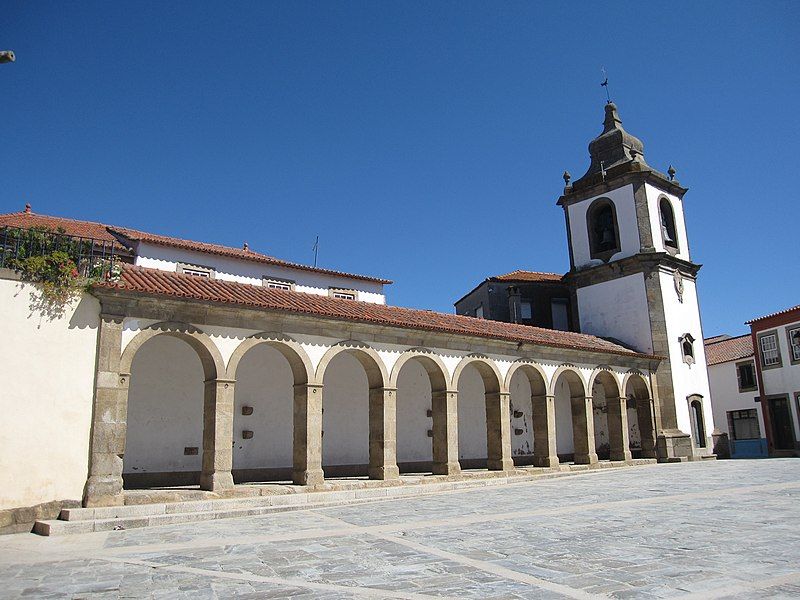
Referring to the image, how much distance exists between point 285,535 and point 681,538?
498 centimetres

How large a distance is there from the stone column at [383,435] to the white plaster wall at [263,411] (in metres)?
2.19

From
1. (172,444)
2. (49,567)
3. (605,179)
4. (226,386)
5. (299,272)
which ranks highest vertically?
(605,179)

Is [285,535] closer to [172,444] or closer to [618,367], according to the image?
[172,444]

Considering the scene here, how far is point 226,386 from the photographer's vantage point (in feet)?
40.7

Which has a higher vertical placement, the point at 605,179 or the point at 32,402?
the point at 605,179

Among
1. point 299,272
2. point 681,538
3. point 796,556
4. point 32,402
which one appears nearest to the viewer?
point 796,556

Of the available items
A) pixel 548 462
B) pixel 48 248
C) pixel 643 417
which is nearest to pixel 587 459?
pixel 548 462

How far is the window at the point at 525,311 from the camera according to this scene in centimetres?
2808

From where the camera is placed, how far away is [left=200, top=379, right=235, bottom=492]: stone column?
1191 cm

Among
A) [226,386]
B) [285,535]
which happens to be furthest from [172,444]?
[285,535]

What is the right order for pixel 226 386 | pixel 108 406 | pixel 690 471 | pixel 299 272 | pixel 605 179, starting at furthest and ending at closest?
1. pixel 605 179
2. pixel 299 272
3. pixel 690 471
4. pixel 226 386
5. pixel 108 406

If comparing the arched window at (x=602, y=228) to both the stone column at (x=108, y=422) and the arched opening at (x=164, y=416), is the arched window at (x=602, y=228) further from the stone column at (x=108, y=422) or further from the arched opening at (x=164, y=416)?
the stone column at (x=108, y=422)

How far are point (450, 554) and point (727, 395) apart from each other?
33100 millimetres

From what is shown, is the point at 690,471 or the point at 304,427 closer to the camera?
the point at 304,427
